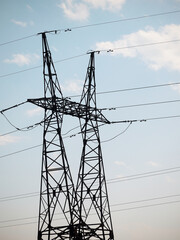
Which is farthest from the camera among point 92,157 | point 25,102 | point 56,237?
point 92,157

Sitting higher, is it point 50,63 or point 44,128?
point 50,63

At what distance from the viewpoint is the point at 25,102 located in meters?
19.9

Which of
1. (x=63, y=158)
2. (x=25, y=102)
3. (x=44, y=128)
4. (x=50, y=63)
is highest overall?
(x=50, y=63)

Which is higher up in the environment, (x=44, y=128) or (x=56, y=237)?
(x=44, y=128)

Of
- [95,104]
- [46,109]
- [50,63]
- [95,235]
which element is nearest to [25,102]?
[46,109]

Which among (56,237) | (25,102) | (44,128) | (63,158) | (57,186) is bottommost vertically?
(56,237)

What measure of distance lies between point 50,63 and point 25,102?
3217 mm

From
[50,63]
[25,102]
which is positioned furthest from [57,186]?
[50,63]

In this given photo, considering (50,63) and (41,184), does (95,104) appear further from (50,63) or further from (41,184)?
(41,184)

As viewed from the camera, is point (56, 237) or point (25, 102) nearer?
point (56, 237)

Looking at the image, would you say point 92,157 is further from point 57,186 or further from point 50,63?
point 50,63

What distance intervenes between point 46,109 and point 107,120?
14.9 feet

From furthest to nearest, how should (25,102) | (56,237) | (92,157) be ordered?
1. (92,157)
2. (25,102)
3. (56,237)

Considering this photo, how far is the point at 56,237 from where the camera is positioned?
61.3 feet
